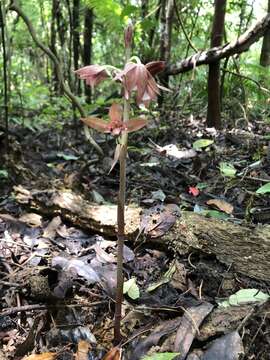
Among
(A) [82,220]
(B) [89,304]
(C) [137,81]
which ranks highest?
(C) [137,81]

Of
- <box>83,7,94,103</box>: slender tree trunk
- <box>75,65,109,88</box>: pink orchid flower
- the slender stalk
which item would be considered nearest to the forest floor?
the slender stalk

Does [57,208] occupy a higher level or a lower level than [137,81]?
lower

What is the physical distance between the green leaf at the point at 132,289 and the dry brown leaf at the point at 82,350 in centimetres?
30

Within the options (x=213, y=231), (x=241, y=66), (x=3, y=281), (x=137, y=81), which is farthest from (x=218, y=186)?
(x=241, y=66)

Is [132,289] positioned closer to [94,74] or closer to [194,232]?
[194,232]

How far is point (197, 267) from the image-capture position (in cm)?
207

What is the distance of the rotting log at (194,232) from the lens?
206 cm

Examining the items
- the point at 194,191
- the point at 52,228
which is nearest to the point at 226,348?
the point at 52,228

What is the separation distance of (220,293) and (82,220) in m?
0.95

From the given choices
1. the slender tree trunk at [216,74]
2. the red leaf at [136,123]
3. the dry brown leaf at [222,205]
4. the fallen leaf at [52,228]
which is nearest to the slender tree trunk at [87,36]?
the slender tree trunk at [216,74]

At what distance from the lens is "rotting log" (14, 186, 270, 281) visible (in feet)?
6.75

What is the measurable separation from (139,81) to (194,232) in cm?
105

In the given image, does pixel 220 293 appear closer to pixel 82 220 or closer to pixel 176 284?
pixel 176 284

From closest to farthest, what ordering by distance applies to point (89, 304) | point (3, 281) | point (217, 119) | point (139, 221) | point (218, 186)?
point (89, 304), point (3, 281), point (139, 221), point (218, 186), point (217, 119)
